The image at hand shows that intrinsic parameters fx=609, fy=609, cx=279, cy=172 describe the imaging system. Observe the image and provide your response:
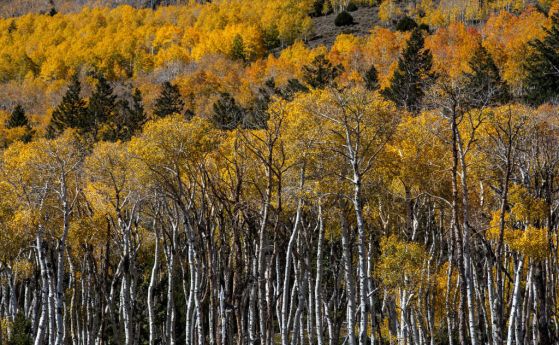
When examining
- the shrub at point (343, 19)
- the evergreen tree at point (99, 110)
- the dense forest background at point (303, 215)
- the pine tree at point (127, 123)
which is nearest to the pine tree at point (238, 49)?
the shrub at point (343, 19)

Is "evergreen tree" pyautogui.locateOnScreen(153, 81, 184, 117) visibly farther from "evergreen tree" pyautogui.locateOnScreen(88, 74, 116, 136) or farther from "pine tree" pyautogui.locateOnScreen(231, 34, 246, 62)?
"pine tree" pyautogui.locateOnScreen(231, 34, 246, 62)

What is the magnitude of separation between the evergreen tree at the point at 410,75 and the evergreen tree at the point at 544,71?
29.8 ft

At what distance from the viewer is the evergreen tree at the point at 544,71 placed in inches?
2041

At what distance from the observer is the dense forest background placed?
2192 cm

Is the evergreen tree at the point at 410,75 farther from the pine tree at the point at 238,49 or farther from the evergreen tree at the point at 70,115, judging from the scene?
the pine tree at the point at 238,49

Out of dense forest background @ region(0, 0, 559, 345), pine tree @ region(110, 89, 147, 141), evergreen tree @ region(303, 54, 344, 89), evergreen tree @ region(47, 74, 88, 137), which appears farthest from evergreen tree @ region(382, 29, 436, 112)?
evergreen tree @ region(47, 74, 88, 137)

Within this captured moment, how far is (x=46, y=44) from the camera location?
14575 centimetres

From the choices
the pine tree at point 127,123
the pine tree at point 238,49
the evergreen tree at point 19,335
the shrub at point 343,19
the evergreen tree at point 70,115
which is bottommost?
the evergreen tree at point 19,335

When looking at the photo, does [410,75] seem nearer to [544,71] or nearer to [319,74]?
[544,71]

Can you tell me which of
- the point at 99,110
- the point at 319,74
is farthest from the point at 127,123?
the point at 319,74

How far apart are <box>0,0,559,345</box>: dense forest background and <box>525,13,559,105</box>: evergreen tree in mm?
240

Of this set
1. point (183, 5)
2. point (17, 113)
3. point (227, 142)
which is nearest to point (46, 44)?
point (183, 5)

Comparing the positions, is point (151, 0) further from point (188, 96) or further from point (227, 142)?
point (227, 142)

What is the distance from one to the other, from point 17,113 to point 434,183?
55.5 meters
